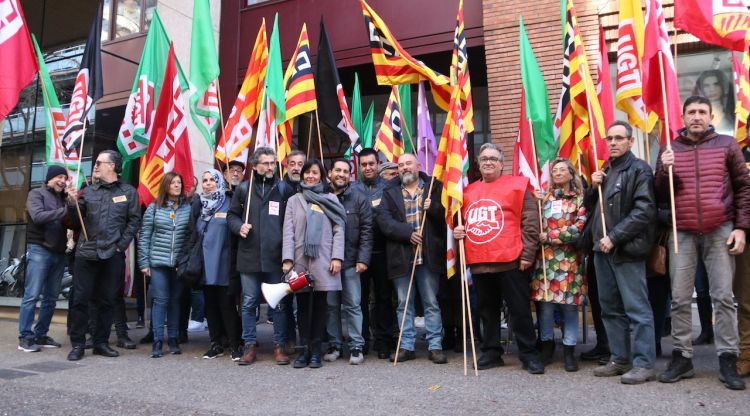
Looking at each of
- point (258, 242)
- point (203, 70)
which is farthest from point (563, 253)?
point (203, 70)

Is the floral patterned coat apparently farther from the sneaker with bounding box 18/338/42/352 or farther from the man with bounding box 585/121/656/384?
the sneaker with bounding box 18/338/42/352

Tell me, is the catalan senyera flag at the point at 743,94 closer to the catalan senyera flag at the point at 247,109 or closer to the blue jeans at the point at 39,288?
the catalan senyera flag at the point at 247,109

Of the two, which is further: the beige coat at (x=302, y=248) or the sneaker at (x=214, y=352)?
the sneaker at (x=214, y=352)

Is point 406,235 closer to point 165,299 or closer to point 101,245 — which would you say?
point 165,299

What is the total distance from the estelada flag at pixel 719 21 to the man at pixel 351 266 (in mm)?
3509

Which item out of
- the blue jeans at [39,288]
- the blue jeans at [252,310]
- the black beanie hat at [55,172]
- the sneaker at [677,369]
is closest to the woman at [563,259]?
the sneaker at [677,369]

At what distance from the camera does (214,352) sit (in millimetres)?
6098

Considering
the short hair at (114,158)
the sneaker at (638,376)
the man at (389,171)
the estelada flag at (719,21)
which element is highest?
the estelada flag at (719,21)

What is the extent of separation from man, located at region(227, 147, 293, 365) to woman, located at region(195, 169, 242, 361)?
11.8 inches

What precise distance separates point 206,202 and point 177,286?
3.38 feet

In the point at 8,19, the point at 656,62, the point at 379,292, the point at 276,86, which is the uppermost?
the point at 8,19

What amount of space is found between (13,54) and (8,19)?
0.39m

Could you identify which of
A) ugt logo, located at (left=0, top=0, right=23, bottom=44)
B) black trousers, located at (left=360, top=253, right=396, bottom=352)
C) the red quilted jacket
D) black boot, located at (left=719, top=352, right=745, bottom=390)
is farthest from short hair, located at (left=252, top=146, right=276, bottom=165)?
black boot, located at (left=719, top=352, right=745, bottom=390)

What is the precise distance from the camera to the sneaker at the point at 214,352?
6034 mm
